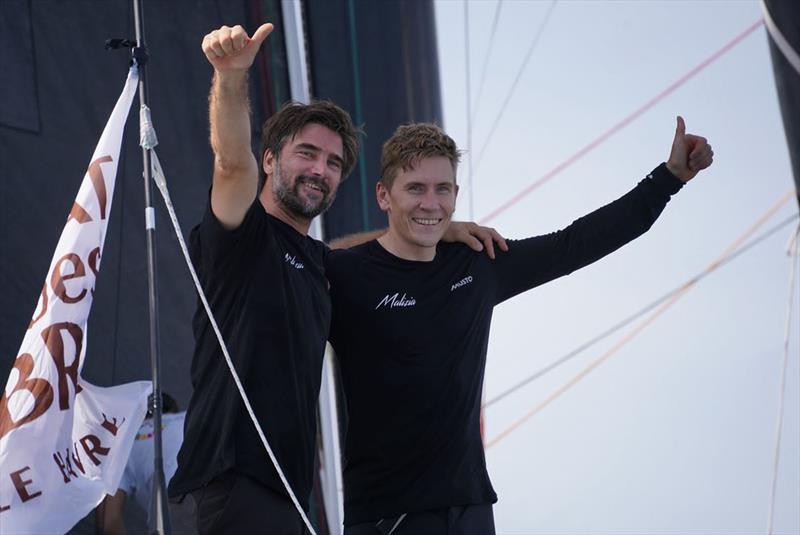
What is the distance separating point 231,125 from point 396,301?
495mm

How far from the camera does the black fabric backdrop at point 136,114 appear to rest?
282 cm

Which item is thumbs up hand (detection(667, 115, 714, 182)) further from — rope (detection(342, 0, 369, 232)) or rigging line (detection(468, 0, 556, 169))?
rope (detection(342, 0, 369, 232))

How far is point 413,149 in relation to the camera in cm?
189

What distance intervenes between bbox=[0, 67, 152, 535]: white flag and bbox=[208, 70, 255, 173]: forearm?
61 centimetres

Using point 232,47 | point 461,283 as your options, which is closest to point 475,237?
point 461,283

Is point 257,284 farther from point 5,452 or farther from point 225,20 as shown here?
point 225,20

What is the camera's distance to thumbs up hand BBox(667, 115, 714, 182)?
1.90 metres

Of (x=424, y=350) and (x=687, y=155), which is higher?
(x=687, y=155)

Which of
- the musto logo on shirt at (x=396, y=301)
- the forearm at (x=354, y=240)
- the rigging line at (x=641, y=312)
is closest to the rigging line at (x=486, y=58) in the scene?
the rigging line at (x=641, y=312)

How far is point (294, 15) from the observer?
10.9 feet

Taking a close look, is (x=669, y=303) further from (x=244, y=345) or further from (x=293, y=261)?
(x=244, y=345)

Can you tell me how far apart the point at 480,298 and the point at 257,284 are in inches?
19.5

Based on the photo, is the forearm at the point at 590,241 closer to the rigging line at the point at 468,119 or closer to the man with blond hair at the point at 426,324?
the man with blond hair at the point at 426,324

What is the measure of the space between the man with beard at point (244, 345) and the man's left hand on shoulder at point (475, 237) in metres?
0.40
